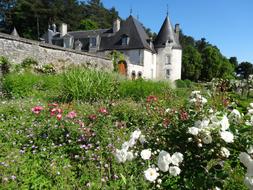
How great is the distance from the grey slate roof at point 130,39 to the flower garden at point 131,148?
22592mm

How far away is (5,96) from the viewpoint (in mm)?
8680

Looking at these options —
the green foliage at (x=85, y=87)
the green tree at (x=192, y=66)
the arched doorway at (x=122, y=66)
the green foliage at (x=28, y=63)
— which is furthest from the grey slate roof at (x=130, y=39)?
the green foliage at (x=85, y=87)

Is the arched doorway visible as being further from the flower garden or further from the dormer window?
the flower garden

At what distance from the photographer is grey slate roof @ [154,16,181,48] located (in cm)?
3023

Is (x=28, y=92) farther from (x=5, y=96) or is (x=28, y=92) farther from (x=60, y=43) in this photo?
(x=60, y=43)

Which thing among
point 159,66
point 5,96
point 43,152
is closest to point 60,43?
point 159,66

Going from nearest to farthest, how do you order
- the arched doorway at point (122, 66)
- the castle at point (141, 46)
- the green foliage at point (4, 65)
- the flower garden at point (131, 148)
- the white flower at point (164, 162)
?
the white flower at point (164, 162) < the flower garden at point (131, 148) < the green foliage at point (4, 65) < the arched doorway at point (122, 66) < the castle at point (141, 46)

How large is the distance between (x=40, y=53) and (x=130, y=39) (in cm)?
1798

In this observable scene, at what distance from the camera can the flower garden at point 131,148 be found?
1.68 m

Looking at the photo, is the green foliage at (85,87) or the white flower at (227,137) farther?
the green foliage at (85,87)

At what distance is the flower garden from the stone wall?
5.72 m

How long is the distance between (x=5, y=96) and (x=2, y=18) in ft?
127

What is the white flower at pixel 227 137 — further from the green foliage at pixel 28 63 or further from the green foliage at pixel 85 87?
the green foliage at pixel 28 63

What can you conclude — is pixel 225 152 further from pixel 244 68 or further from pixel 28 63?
pixel 244 68
